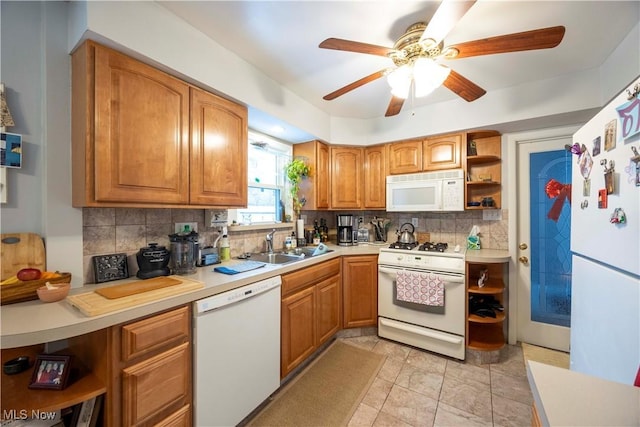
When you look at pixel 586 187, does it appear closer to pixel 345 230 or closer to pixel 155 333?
pixel 155 333

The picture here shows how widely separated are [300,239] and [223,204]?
1.21 meters

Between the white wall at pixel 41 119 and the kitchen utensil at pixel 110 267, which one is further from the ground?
the white wall at pixel 41 119

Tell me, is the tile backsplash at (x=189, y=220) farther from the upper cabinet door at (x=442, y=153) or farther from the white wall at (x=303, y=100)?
the white wall at (x=303, y=100)

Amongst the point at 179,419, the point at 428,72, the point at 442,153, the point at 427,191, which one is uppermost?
the point at 428,72

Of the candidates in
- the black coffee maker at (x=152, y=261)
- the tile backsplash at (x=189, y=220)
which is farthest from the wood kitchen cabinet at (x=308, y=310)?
the black coffee maker at (x=152, y=261)

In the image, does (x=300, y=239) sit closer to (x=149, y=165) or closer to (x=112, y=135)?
(x=149, y=165)

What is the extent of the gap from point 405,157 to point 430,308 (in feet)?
5.46

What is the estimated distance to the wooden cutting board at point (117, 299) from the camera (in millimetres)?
980

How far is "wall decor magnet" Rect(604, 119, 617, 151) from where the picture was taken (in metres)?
0.82

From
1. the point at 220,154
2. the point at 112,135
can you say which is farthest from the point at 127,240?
the point at 220,154

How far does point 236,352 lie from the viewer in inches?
56.6

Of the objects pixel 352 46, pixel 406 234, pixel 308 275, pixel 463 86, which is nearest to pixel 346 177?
pixel 406 234

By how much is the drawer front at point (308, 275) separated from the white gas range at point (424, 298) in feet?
1.76

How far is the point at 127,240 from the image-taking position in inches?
60.2
